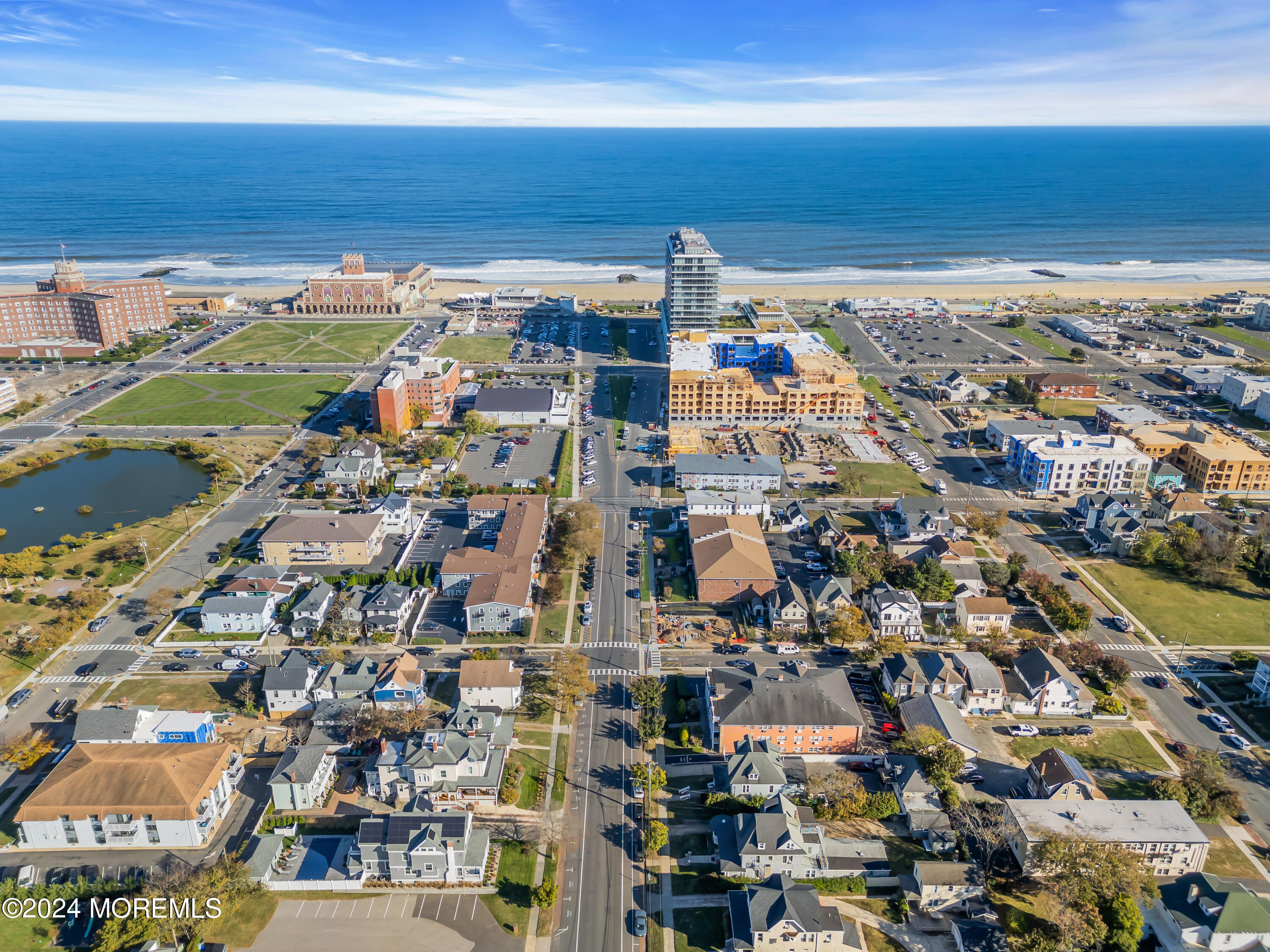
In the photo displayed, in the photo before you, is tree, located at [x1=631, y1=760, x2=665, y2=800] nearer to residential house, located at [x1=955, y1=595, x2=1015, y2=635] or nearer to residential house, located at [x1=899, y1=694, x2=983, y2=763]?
residential house, located at [x1=899, y1=694, x2=983, y2=763]

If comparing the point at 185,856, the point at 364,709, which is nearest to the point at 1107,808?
the point at 364,709

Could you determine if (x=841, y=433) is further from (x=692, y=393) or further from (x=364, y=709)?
(x=364, y=709)

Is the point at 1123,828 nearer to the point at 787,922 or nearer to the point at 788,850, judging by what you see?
the point at 788,850

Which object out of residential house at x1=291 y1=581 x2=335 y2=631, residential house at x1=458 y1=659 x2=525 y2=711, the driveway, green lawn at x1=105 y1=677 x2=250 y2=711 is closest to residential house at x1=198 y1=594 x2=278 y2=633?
residential house at x1=291 y1=581 x2=335 y2=631

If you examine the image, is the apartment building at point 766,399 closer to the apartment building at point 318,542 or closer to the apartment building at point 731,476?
the apartment building at point 731,476

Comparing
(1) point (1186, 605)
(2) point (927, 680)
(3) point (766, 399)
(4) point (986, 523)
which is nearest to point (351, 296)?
(3) point (766, 399)
